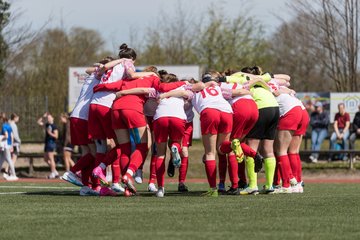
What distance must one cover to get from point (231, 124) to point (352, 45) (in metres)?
23.9

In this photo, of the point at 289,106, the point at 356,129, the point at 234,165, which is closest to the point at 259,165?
the point at 234,165

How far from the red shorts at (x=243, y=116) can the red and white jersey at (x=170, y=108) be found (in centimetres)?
85

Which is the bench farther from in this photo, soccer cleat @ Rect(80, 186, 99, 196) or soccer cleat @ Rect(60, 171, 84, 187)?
soccer cleat @ Rect(80, 186, 99, 196)

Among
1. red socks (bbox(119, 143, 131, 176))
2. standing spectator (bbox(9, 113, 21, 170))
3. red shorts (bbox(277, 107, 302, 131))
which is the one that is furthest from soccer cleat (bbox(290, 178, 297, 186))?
standing spectator (bbox(9, 113, 21, 170))

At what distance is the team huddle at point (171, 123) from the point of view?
1443 cm

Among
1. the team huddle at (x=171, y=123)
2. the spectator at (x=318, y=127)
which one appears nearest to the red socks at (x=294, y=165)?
the team huddle at (x=171, y=123)

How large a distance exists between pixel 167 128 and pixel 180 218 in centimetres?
416

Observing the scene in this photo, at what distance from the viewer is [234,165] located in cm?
1470

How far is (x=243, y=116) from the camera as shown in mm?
14766

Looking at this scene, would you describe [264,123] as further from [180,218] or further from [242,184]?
[180,218]

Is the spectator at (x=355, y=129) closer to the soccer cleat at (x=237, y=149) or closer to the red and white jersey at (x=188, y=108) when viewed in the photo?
the red and white jersey at (x=188, y=108)

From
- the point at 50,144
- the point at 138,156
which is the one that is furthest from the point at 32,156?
the point at 138,156

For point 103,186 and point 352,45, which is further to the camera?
point 352,45

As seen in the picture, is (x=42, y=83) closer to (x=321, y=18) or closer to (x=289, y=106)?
(x=321, y=18)
